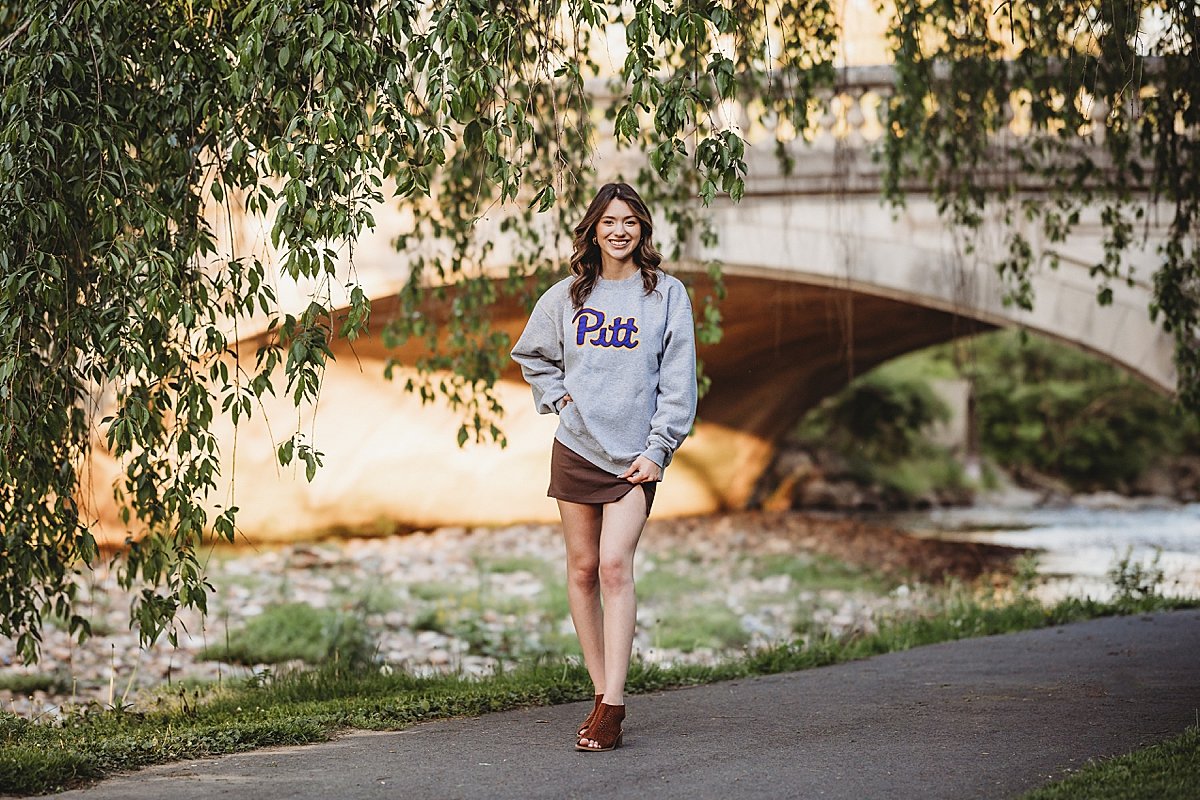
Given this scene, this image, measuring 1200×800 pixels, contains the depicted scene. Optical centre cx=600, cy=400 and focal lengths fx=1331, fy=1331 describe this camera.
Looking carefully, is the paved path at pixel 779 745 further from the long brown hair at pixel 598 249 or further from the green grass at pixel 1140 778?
the long brown hair at pixel 598 249

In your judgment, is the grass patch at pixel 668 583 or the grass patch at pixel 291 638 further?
the grass patch at pixel 668 583

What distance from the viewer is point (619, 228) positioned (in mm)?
4016

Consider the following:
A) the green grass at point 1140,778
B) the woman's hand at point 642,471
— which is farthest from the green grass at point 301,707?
the green grass at point 1140,778

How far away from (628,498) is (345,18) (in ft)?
5.14

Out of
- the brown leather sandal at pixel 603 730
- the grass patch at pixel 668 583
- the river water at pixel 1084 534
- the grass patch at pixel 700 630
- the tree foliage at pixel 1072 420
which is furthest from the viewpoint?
the tree foliage at pixel 1072 420

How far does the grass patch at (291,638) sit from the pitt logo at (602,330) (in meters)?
4.74

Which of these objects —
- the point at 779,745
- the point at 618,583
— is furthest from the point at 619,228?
the point at 779,745

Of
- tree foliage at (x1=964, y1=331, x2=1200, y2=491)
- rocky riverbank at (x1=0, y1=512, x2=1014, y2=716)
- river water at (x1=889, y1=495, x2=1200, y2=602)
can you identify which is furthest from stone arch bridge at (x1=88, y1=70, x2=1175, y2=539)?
tree foliage at (x1=964, y1=331, x2=1200, y2=491)

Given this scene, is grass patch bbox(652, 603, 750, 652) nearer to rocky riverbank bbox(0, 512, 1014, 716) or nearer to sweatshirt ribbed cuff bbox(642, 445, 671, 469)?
rocky riverbank bbox(0, 512, 1014, 716)

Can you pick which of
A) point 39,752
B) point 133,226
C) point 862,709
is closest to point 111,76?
point 133,226

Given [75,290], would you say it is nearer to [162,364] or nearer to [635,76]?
[162,364]

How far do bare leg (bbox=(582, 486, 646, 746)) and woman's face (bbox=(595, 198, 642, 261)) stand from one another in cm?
73

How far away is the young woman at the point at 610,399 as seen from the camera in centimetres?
391

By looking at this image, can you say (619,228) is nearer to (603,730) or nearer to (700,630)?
(603,730)
